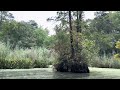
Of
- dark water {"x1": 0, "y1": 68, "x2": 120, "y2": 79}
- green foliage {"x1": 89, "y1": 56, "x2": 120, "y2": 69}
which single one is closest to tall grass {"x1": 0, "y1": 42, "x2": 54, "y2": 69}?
green foliage {"x1": 89, "y1": 56, "x2": 120, "y2": 69}

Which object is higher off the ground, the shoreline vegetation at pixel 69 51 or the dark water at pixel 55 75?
the shoreline vegetation at pixel 69 51

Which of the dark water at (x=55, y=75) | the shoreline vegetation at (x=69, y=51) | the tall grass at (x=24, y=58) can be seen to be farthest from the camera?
the tall grass at (x=24, y=58)

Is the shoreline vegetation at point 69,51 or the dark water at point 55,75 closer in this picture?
the dark water at point 55,75

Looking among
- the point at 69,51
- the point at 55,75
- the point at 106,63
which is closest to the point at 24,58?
the point at 69,51

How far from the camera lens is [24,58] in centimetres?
1020

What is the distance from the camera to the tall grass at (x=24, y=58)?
966 cm

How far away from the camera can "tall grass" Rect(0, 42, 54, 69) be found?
9.66 m

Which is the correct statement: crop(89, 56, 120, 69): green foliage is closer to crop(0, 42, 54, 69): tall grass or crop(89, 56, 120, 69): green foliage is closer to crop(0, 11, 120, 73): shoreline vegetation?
crop(0, 11, 120, 73): shoreline vegetation

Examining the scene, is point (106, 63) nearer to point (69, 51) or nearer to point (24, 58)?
point (69, 51)

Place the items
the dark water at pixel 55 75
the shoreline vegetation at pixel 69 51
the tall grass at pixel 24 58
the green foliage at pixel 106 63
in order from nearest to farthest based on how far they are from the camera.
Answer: the dark water at pixel 55 75 → the shoreline vegetation at pixel 69 51 → the tall grass at pixel 24 58 → the green foliage at pixel 106 63

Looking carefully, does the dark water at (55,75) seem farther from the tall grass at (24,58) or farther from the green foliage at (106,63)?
the green foliage at (106,63)

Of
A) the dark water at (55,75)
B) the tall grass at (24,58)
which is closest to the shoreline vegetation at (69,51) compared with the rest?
the tall grass at (24,58)
